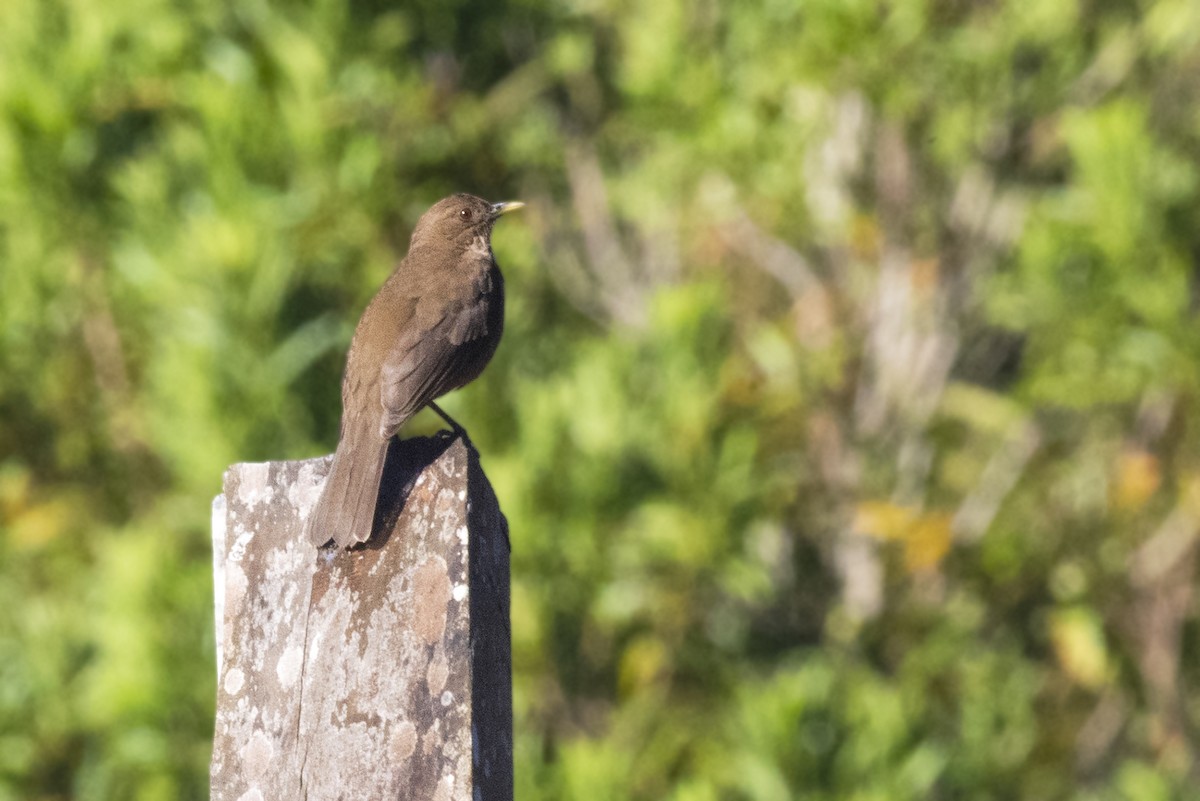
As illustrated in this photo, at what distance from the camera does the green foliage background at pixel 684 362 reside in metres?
6.10

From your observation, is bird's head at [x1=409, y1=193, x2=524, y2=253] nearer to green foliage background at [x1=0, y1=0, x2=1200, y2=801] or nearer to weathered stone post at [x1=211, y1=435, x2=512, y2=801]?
green foliage background at [x1=0, y1=0, x2=1200, y2=801]

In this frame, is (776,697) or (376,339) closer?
(376,339)

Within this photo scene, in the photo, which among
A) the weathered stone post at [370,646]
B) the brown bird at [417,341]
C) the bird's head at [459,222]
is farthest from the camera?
the bird's head at [459,222]

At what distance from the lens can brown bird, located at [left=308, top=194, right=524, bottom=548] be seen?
9.96 feet

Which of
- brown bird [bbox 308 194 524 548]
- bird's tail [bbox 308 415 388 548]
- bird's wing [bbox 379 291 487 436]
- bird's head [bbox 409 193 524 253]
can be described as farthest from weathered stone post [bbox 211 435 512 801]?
bird's head [bbox 409 193 524 253]

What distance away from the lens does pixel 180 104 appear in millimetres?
6852

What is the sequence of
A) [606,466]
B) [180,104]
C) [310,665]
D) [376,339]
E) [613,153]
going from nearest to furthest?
[310,665]
[376,339]
[606,466]
[180,104]
[613,153]

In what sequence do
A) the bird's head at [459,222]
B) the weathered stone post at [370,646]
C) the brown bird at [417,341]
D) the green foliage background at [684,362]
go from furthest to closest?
the green foliage background at [684,362] → the bird's head at [459,222] → the brown bird at [417,341] → the weathered stone post at [370,646]

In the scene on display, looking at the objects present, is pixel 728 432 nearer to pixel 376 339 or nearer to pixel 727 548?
pixel 727 548

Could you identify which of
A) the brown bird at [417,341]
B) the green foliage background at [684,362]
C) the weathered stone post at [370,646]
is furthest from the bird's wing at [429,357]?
the green foliage background at [684,362]

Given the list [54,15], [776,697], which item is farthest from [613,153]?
[776,697]

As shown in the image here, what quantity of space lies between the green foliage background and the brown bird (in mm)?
1886

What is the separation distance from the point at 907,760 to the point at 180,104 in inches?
155

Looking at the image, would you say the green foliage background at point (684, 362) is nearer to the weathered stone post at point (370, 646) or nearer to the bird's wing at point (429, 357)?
the bird's wing at point (429, 357)
